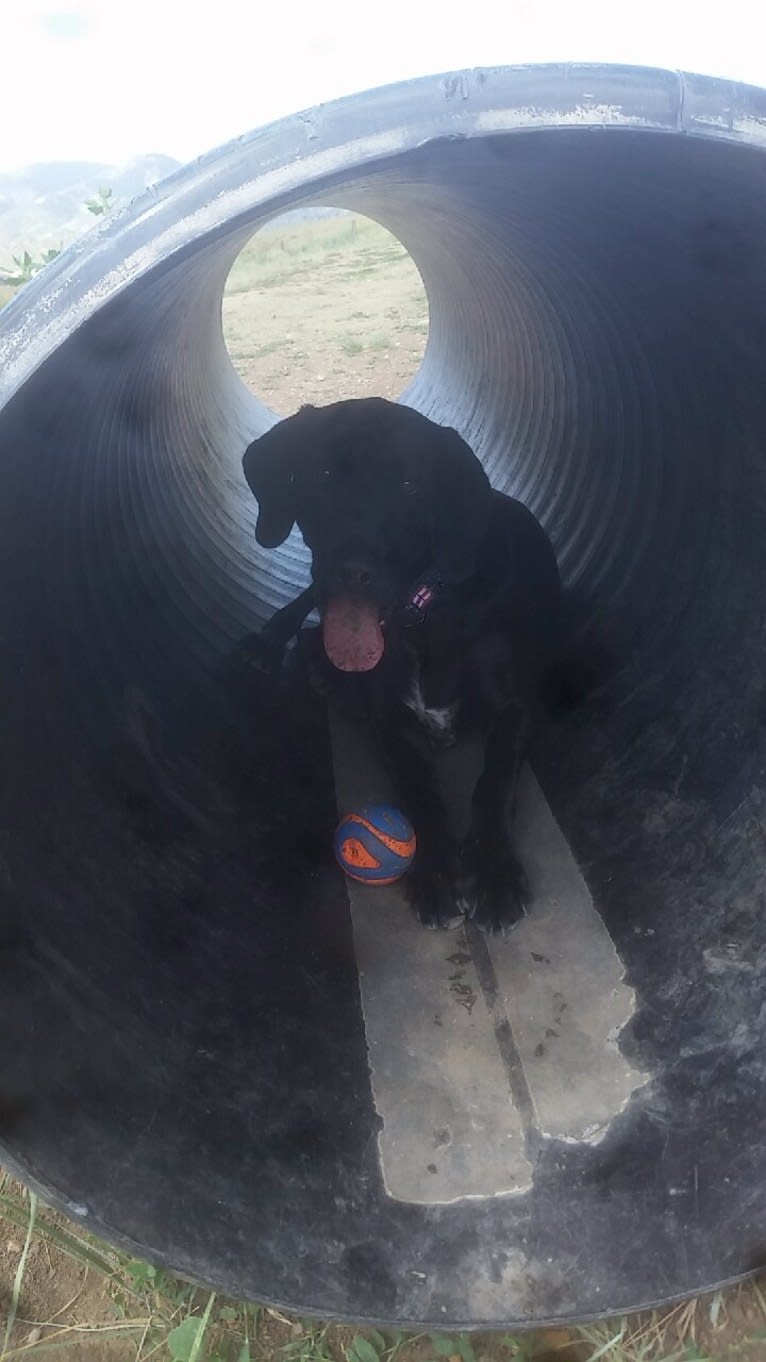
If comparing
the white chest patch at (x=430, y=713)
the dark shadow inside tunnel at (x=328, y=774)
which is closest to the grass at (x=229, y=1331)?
the dark shadow inside tunnel at (x=328, y=774)

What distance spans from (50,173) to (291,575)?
74.2 ft

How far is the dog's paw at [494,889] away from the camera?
8.09ft

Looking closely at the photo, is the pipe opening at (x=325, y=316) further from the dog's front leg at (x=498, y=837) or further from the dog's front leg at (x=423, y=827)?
the dog's front leg at (x=498, y=837)

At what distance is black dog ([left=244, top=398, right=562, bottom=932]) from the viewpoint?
8.34 ft

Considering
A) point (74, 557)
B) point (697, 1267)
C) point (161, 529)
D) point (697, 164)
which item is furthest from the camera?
point (161, 529)

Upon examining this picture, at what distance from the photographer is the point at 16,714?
211 cm

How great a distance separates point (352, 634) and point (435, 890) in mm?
680

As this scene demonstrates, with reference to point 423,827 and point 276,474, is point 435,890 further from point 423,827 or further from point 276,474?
point 276,474

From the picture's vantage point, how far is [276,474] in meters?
2.79

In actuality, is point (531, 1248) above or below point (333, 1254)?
above

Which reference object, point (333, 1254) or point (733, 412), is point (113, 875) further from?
point (733, 412)

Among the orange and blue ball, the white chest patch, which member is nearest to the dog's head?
the white chest patch

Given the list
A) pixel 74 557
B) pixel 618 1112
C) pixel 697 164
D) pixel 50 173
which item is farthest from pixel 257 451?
pixel 50 173

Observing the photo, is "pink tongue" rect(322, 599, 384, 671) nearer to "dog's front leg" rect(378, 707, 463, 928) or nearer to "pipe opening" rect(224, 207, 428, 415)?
"dog's front leg" rect(378, 707, 463, 928)
